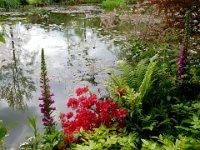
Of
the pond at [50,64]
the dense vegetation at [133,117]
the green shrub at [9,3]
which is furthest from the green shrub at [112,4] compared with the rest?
the dense vegetation at [133,117]

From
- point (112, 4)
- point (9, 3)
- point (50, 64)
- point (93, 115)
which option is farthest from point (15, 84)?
point (9, 3)

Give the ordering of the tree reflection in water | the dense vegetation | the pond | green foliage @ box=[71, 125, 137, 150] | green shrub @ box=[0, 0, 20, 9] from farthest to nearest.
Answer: green shrub @ box=[0, 0, 20, 9], the tree reflection in water, the pond, the dense vegetation, green foliage @ box=[71, 125, 137, 150]

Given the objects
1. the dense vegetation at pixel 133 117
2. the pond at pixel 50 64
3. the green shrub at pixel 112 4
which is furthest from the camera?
the green shrub at pixel 112 4

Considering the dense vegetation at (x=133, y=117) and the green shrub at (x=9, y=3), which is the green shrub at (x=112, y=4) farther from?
the dense vegetation at (x=133, y=117)

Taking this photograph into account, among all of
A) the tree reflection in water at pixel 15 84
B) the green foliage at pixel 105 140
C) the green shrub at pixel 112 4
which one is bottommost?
the tree reflection in water at pixel 15 84

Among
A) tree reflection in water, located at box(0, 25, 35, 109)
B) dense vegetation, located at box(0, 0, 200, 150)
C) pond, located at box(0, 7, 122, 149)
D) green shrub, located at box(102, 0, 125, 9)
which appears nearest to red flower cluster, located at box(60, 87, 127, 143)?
dense vegetation, located at box(0, 0, 200, 150)

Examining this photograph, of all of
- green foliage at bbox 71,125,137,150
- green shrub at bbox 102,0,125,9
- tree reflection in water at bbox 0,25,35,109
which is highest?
green shrub at bbox 102,0,125,9

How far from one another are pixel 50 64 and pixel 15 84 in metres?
1.80

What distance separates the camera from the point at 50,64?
8.70 m

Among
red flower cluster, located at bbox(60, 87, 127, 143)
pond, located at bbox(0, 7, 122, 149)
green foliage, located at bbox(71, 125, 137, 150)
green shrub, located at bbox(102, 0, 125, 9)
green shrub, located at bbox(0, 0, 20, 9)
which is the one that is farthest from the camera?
green shrub, located at bbox(0, 0, 20, 9)

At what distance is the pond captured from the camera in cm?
586

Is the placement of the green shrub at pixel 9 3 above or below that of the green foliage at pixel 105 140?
above

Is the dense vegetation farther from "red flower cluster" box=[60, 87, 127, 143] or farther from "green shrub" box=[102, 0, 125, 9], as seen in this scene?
"green shrub" box=[102, 0, 125, 9]

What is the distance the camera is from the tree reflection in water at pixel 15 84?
6.30 meters
